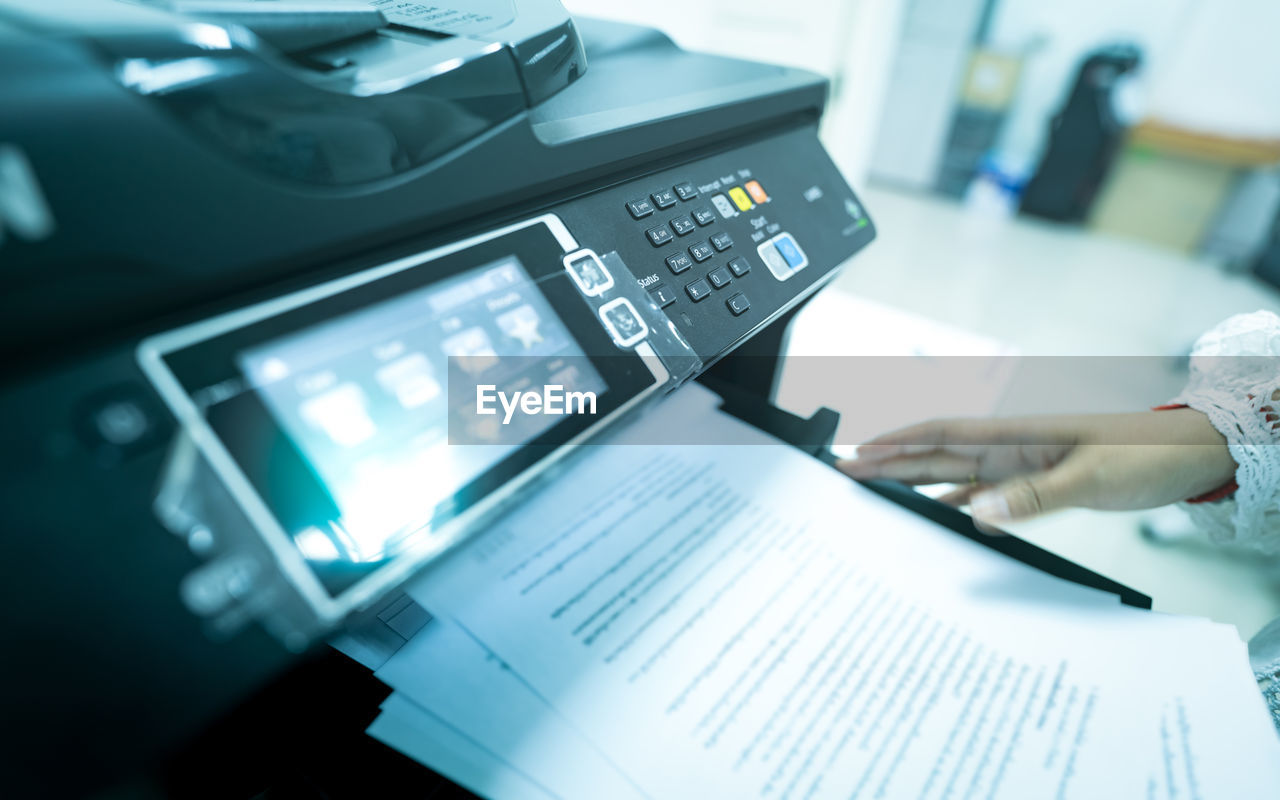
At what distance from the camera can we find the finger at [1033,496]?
0.42m

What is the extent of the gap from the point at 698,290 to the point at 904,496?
230mm

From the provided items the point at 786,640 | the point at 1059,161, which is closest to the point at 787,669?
the point at 786,640

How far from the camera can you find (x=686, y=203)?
1.30 ft

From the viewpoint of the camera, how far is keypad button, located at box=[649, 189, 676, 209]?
38 cm

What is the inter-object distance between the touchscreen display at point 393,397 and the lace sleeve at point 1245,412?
57 centimetres

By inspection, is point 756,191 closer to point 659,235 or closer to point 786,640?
point 659,235

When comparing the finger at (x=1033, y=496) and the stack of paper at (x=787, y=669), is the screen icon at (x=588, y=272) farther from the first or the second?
the finger at (x=1033, y=496)

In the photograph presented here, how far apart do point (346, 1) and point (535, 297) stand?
0.66ft

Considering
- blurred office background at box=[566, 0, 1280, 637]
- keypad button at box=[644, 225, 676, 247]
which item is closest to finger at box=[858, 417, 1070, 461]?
keypad button at box=[644, 225, 676, 247]

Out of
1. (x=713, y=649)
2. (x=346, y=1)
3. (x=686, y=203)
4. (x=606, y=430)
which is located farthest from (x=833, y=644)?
(x=346, y=1)

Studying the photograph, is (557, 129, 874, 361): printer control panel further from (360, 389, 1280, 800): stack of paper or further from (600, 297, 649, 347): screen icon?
(360, 389, 1280, 800): stack of paper

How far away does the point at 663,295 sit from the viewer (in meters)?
0.35

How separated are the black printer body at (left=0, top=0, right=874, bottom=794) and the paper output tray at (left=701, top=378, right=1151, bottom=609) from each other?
7.0 inches

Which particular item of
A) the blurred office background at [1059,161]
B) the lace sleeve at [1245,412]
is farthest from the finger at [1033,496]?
the blurred office background at [1059,161]
